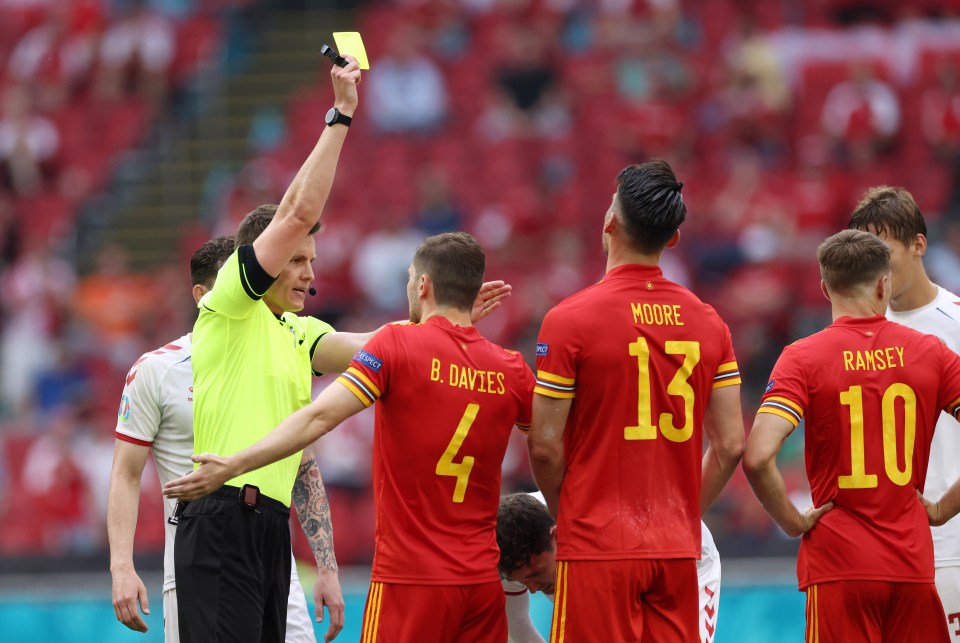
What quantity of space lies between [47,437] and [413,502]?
Answer: 10479 millimetres

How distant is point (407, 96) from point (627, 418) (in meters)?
12.6

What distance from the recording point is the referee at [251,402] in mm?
5391

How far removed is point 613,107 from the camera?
16.4m

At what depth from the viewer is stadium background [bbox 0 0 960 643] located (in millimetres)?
14156

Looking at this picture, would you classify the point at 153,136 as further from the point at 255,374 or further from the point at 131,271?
the point at 255,374

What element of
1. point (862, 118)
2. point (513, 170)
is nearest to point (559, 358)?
point (513, 170)

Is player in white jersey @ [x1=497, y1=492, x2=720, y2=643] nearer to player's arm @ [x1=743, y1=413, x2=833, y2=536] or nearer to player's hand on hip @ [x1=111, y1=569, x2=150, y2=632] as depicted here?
player's arm @ [x1=743, y1=413, x2=833, y2=536]

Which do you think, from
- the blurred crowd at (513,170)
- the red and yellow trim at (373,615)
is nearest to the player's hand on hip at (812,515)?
the red and yellow trim at (373,615)

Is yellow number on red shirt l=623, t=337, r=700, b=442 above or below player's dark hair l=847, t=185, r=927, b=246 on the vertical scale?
below

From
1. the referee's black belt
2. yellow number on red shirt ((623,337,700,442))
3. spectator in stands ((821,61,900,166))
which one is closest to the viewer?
yellow number on red shirt ((623,337,700,442))

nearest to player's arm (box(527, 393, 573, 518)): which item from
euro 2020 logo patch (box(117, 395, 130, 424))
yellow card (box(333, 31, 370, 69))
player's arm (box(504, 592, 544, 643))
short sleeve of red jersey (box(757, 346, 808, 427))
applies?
short sleeve of red jersey (box(757, 346, 808, 427))

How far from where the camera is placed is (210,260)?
6258 millimetres

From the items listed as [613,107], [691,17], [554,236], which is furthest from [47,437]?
[691,17]

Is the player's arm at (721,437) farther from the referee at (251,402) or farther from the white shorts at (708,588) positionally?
the referee at (251,402)
